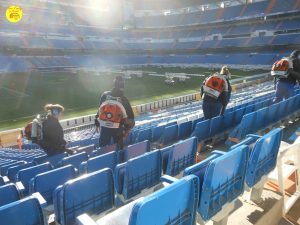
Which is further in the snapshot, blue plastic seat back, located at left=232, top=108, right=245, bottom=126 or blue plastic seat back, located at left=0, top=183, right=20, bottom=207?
blue plastic seat back, located at left=232, top=108, right=245, bottom=126

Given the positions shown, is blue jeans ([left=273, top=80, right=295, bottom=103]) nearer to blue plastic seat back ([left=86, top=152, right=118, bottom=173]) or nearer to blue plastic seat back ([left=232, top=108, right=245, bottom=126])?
blue plastic seat back ([left=232, top=108, right=245, bottom=126])

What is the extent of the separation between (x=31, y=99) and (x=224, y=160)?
2067 cm

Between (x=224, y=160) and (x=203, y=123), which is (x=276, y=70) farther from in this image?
(x=224, y=160)

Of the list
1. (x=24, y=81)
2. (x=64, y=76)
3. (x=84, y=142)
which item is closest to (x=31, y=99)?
(x=24, y=81)

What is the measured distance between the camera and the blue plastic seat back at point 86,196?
8.14 ft

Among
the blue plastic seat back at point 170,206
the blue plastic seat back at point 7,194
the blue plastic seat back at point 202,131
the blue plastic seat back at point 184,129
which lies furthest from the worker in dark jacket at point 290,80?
the blue plastic seat back at point 7,194

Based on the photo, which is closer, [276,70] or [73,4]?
[276,70]

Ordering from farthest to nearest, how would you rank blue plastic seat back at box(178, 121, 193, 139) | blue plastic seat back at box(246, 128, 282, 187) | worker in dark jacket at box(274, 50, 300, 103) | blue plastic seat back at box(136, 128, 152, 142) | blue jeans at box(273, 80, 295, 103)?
blue jeans at box(273, 80, 295, 103) → worker in dark jacket at box(274, 50, 300, 103) → blue plastic seat back at box(136, 128, 152, 142) → blue plastic seat back at box(178, 121, 193, 139) → blue plastic seat back at box(246, 128, 282, 187)

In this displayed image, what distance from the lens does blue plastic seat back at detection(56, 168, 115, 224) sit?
248cm

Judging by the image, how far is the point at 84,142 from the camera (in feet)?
28.3

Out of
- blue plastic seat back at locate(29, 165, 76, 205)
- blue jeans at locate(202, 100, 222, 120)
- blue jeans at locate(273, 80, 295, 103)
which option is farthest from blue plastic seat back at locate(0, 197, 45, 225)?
Result: blue jeans at locate(273, 80, 295, 103)

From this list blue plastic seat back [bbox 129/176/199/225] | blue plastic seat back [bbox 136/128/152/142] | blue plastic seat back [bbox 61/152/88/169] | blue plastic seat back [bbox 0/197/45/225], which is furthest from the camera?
blue plastic seat back [bbox 136/128/152/142]

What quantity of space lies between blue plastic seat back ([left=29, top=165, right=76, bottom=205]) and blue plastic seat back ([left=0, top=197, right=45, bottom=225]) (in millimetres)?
841

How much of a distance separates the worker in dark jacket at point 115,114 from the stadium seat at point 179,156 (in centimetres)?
167
